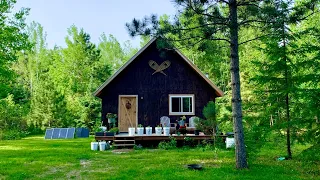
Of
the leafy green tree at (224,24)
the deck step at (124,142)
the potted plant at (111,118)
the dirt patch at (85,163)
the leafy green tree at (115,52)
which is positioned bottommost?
the dirt patch at (85,163)

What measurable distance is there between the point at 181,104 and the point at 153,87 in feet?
5.82

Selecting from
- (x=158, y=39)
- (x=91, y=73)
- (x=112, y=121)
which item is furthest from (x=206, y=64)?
(x=158, y=39)

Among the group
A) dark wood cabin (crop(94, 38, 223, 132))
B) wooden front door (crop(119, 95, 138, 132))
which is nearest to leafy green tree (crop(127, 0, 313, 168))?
dark wood cabin (crop(94, 38, 223, 132))

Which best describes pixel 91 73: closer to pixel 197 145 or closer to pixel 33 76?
pixel 33 76

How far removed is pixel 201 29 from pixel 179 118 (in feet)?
28.2

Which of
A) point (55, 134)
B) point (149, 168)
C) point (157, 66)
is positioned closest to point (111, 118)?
point (157, 66)

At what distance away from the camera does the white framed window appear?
645 inches

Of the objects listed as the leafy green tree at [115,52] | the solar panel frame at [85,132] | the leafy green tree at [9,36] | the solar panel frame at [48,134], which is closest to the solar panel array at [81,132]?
the solar panel frame at [85,132]

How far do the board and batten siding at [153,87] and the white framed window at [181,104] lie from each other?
18 cm

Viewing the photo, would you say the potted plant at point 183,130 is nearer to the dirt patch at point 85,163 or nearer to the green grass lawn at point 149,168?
the green grass lawn at point 149,168

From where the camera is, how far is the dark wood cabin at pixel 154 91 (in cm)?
1634

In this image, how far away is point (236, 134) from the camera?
318 inches

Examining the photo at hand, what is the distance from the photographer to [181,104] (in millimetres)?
16516

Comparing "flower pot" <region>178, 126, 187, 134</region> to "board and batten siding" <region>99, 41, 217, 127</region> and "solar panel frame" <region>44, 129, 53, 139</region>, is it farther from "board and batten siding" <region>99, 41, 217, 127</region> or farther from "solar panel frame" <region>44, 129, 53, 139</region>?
"solar panel frame" <region>44, 129, 53, 139</region>
